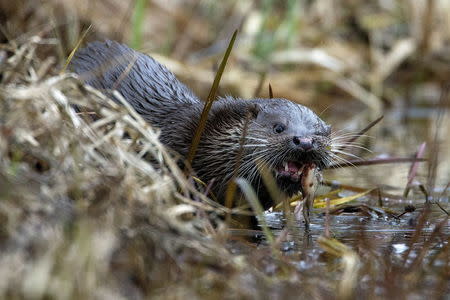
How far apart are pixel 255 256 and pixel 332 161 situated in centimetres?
128

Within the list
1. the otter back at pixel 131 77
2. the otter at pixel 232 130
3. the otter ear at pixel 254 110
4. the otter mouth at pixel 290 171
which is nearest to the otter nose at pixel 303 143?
the otter at pixel 232 130

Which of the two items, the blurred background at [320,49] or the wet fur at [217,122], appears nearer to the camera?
the wet fur at [217,122]

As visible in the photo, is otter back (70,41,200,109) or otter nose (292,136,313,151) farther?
otter back (70,41,200,109)

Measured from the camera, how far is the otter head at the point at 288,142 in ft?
11.5

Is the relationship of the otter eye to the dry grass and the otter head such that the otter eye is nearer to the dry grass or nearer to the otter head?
the otter head

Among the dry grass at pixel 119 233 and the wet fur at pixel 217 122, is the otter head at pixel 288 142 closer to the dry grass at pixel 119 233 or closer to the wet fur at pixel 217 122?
the wet fur at pixel 217 122

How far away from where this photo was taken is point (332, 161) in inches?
145

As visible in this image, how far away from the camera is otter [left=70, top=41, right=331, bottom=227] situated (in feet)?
11.6

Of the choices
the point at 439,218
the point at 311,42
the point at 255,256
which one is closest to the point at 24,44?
the point at 255,256

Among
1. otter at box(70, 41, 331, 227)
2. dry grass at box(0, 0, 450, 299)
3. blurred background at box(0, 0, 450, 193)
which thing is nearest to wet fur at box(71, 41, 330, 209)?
otter at box(70, 41, 331, 227)

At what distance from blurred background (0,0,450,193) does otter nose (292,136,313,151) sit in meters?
2.61

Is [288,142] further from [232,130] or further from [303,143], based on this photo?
[232,130]

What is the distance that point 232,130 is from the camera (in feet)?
12.2

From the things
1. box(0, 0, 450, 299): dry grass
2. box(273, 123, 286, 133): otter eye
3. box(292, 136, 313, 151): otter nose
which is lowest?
box(0, 0, 450, 299): dry grass
